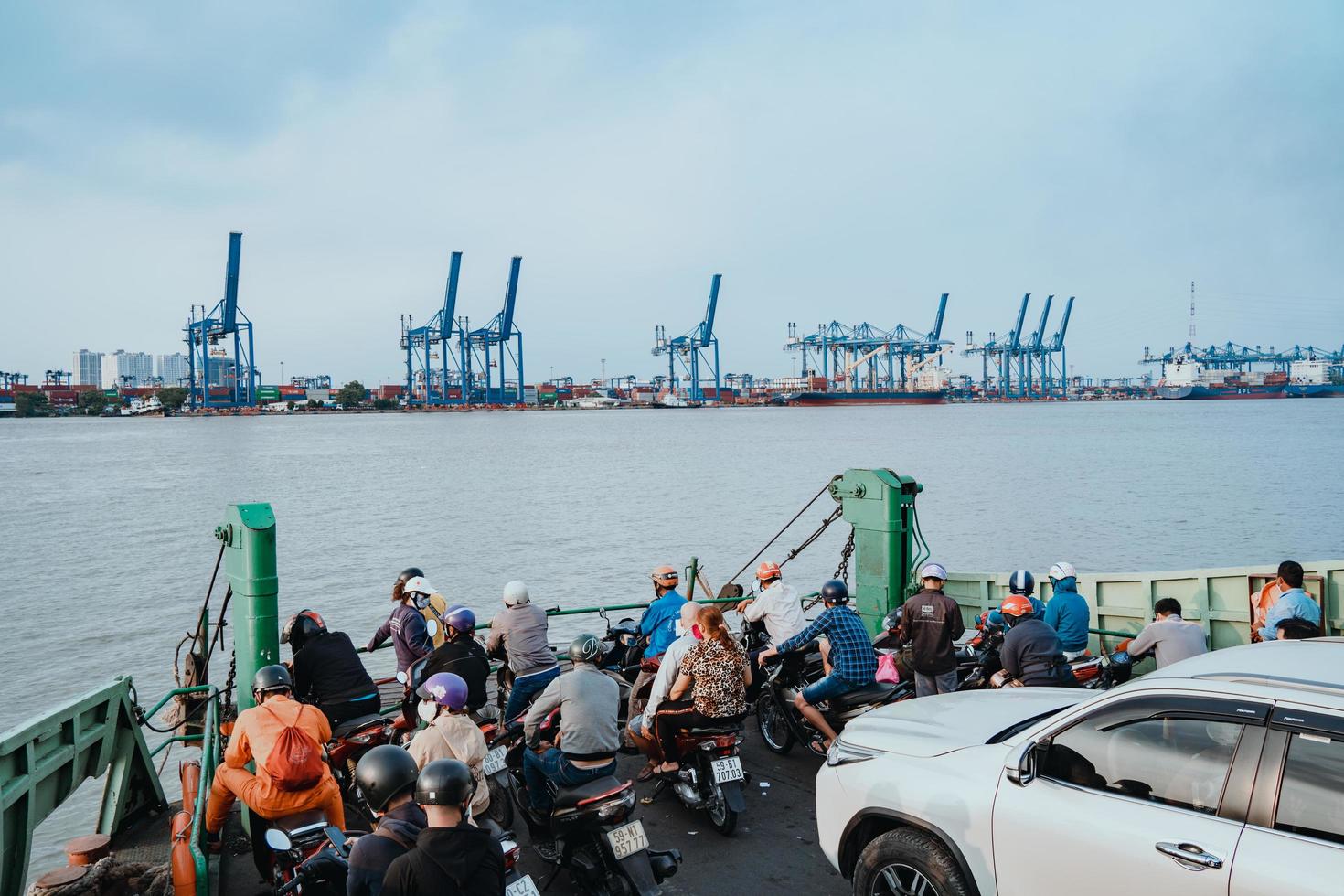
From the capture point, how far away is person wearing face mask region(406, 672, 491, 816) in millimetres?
4637

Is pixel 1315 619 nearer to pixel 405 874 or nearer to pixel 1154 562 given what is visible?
pixel 405 874

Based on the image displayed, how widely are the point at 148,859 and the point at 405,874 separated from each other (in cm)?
420

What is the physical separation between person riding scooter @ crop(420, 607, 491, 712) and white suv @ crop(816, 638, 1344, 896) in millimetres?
2459

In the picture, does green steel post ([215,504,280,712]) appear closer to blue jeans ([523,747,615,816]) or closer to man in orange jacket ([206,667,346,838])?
man in orange jacket ([206,667,346,838])

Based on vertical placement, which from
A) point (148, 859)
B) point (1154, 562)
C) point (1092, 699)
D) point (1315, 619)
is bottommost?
point (1154, 562)

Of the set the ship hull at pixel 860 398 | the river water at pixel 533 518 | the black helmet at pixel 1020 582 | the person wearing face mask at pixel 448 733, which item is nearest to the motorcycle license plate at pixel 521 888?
the person wearing face mask at pixel 448 733

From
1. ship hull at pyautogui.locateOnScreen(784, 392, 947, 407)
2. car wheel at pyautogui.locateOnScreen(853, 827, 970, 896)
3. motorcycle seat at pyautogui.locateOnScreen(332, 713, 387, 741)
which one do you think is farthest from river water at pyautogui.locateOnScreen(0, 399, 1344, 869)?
ship hull at pyautogui.locateOnScreen(784, 392, 947, 407)

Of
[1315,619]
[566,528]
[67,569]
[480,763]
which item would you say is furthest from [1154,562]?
[67,569]

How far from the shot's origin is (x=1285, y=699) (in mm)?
3361

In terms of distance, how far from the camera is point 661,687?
20.5 ft

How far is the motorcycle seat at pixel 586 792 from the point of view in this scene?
5.05 m

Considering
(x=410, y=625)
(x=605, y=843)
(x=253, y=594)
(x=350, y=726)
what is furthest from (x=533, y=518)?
(x=605, y=843)

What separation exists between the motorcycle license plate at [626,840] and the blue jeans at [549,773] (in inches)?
15.2

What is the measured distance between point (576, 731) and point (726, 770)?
1.26m
